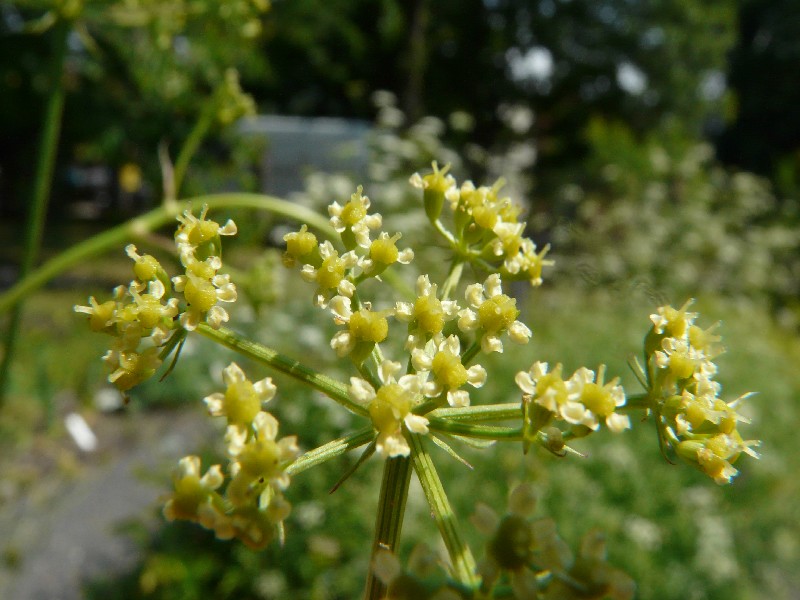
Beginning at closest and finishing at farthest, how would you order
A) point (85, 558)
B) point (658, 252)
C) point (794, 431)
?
point (85, 558) → point (794, 431) → point (658, 252)

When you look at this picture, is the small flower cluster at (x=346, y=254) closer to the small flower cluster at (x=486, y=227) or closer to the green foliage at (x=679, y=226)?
the small flower cluster at (x=486, y=227)

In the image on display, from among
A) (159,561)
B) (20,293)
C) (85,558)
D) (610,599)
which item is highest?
(610,599)

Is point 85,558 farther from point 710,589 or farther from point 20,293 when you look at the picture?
point 710,589

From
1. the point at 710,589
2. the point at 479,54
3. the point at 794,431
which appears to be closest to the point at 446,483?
the point at 710,589

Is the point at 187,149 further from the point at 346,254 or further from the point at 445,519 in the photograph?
the point at 445,519

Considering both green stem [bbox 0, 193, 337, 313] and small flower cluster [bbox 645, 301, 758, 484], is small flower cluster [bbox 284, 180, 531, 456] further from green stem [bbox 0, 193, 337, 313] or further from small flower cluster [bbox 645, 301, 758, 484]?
green stem [bbox 0, 193, 337, 313]

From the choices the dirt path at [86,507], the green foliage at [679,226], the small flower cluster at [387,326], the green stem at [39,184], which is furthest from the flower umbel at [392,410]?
the green foliage at [679,226]

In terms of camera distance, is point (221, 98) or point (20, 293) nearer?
point (20, 293)
